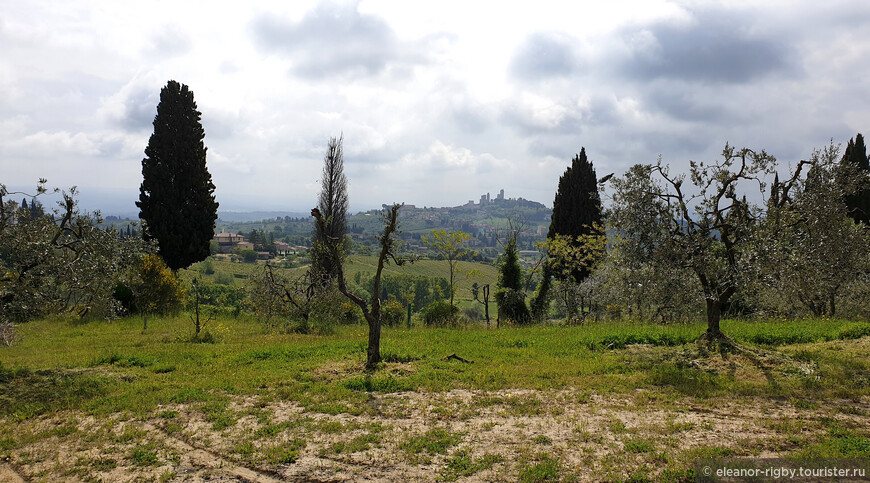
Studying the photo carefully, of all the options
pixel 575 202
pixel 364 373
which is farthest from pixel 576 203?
pixel 364 373

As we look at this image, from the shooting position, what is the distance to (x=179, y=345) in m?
14.4

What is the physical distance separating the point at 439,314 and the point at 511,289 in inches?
149

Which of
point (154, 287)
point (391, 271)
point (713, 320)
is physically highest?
point (713, 320)

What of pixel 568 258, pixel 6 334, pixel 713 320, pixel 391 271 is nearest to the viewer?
pixel 713 320

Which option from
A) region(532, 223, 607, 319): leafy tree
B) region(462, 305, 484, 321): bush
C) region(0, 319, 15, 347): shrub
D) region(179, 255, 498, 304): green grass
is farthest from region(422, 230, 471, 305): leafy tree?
region(0, 319, 15, 347): shrub

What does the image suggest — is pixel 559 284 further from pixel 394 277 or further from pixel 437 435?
pixel 394 277

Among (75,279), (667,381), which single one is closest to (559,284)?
(667,381)

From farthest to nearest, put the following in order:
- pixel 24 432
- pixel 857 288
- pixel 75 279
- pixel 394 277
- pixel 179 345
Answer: pixel 394 277 → pixel 857 288 → pixel 179 345 → pixel 75 279 → pixel 24 432

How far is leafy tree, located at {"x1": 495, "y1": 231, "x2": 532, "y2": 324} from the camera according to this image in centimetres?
2020

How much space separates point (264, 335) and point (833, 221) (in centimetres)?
1761

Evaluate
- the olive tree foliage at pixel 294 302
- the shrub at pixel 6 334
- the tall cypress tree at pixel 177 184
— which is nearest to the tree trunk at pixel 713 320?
the olive tree foliage at pixel 294 302

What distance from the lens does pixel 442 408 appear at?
7969 mm

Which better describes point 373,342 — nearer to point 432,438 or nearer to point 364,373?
point 364,373

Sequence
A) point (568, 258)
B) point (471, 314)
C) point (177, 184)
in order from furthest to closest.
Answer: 1. point (177, 184)
2. point (471, 314)
3. point (568, 258)
